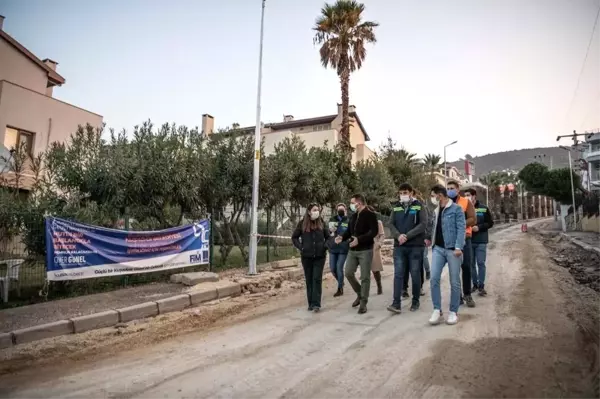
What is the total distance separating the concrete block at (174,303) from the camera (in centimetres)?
722

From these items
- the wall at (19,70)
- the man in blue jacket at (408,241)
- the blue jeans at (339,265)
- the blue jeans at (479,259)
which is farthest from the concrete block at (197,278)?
the wall at (19,70)

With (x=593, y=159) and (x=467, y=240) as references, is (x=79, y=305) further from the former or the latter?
(x=593, y=159)

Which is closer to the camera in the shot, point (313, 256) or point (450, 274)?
point (450, 274)

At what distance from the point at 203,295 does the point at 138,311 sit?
1522mm

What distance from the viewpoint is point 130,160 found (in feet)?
31.7

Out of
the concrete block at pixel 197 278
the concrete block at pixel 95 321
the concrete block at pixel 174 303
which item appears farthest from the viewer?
the concrete block at pixel 197 278

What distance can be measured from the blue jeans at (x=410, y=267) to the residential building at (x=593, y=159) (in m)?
63.6

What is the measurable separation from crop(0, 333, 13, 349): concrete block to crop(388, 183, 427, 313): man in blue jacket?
18.5ft

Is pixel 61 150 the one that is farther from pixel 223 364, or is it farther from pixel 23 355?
pixel 223 364

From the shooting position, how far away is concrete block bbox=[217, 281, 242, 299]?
848 centimetres

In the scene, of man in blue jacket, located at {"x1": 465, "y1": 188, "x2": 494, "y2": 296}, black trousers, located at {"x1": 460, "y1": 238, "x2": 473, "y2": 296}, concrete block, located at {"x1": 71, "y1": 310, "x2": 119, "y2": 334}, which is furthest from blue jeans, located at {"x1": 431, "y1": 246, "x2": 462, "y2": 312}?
concrete block, located at {"x1": 71, "y1": 310, "x2": 119, "y2": 334}

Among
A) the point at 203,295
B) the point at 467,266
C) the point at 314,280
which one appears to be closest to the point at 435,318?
the point at 467,266

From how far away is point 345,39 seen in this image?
23.8 meters

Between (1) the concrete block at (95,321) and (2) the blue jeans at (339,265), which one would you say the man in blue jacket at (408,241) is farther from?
(1) the concrete block at (95,321)
